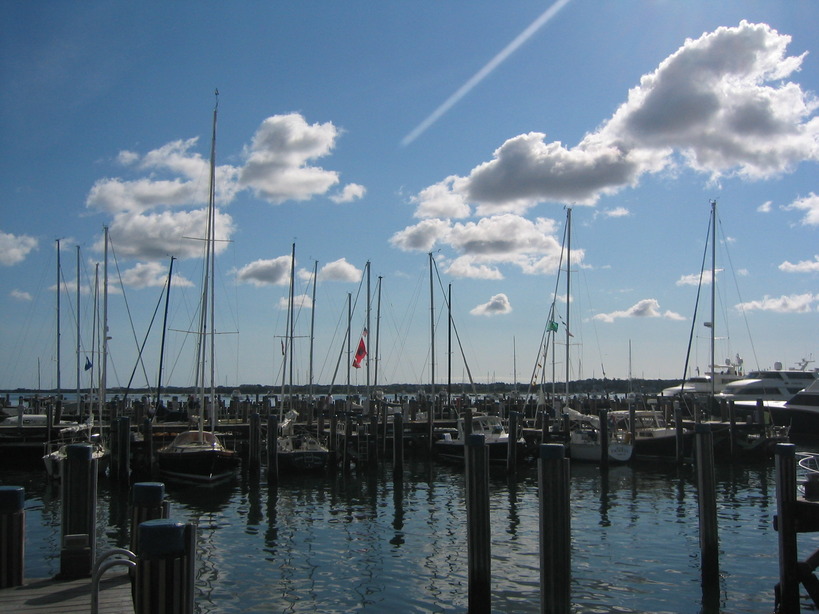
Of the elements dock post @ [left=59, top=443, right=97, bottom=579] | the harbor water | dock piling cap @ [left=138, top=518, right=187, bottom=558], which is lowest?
the harbor water

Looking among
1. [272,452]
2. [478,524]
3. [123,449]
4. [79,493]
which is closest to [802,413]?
[272,452]

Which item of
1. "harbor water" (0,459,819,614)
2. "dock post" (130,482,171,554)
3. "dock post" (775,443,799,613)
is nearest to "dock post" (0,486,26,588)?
"dock post" (130,482,171,554)

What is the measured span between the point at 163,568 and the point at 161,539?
306 millimetres

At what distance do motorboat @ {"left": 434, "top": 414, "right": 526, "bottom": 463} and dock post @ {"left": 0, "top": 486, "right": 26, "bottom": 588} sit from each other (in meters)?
28.2

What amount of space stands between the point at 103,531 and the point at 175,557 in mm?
17952

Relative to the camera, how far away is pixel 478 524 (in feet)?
41.4

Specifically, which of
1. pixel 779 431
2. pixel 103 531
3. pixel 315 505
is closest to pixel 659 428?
pixel 779 431

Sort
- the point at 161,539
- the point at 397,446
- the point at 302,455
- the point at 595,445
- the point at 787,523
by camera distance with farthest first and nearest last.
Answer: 1. the point at 595,445
2. the point at 302,455
3. the point at 397,446
4. the point at 787,523
5. the point at 161,539

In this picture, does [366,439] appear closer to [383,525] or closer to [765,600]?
[383,525]

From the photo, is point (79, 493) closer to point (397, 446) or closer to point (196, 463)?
point (196, 463)

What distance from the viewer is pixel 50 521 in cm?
2366

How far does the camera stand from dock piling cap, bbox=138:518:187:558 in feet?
21.7

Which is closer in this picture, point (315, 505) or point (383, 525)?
point (383, 525)

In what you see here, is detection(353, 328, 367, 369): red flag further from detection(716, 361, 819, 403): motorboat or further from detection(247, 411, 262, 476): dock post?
detection(716, 361, 819, 403): motorboat
